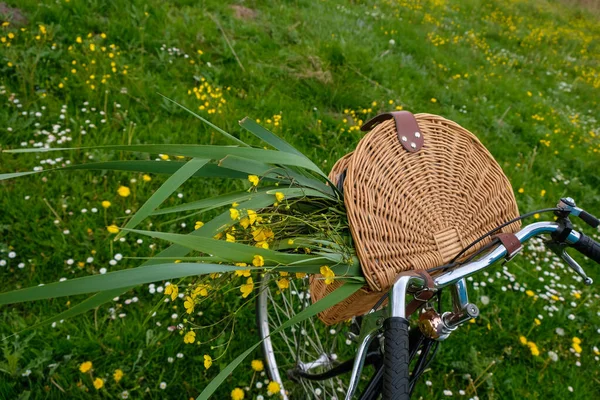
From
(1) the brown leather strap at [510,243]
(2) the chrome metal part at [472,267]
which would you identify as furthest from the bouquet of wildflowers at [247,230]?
(1) the brown leather strap at [510,243]

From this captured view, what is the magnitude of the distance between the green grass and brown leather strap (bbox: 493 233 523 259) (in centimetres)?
148

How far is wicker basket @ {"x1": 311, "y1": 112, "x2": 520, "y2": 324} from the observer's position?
1169mm

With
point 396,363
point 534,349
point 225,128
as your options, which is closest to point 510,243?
point 396,363

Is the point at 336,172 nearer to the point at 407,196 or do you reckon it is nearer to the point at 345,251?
the point at 407,196

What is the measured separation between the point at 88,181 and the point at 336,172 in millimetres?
2199

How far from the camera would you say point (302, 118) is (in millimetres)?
3961

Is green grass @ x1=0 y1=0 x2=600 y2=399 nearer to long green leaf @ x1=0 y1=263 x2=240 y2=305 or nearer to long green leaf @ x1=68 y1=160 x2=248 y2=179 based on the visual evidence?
long green leaf @ x1=68 y1=160 x2=248 y2=179

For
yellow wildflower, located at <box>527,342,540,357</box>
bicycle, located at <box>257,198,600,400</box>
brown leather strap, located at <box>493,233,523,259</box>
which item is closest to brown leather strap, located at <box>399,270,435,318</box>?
bicycle, located at <box>257,198,600,400</box>

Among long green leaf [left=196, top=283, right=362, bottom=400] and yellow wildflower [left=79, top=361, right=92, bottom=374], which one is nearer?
long green leaf [left=196, top=283, right=362, bottom=400]

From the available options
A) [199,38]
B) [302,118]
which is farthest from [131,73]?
[302,118]

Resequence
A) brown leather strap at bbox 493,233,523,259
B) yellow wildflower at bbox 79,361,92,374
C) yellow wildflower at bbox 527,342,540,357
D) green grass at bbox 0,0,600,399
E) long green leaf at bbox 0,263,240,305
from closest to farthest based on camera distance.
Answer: long green leaf at bbox 0,263,240,305
brown leather strap at bbox 493,233,523,259
yellow wildflower at bbox 79,361,92,374
green grass at bbox 0,0,600,399
yellow wildflower at bbox 527,342,540,357

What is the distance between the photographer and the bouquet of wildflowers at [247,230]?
3.20ft

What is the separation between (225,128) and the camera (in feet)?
11.8

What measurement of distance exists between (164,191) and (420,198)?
2.44 feet
